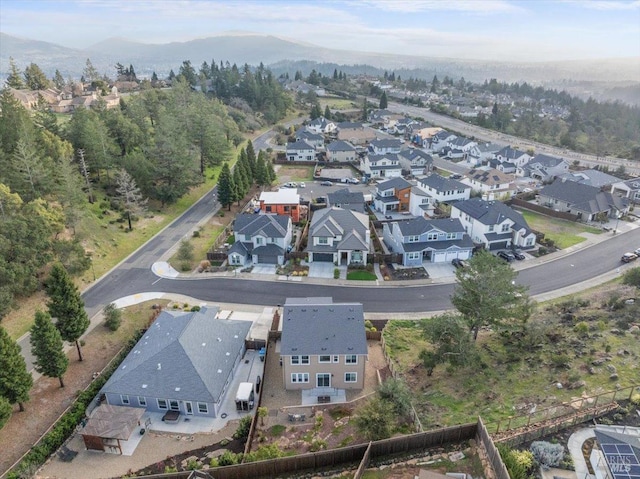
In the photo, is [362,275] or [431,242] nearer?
[362,275]

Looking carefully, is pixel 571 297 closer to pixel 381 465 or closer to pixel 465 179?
pixel 381 465


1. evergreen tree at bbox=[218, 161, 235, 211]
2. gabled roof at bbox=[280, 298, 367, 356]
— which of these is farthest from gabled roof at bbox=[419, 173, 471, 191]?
gabled roof at bbox=[280, 298, 367, 356]

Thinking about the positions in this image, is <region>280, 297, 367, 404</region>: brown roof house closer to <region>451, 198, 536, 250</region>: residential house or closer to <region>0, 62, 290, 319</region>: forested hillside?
<region>0, 62, 290, 319</region>: forested hillside

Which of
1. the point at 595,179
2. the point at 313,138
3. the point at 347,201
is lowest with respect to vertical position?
the point at 347,201

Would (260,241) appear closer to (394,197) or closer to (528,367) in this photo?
(394,197)

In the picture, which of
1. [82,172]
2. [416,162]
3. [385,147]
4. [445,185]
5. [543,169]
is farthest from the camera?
[385,147]

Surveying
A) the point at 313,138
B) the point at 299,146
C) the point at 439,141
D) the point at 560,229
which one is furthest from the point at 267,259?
the point at 439,141

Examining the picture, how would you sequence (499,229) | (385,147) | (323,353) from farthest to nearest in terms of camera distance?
(385,147) → (499,229) → (323,353)

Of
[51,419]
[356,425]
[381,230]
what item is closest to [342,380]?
[356,425]
